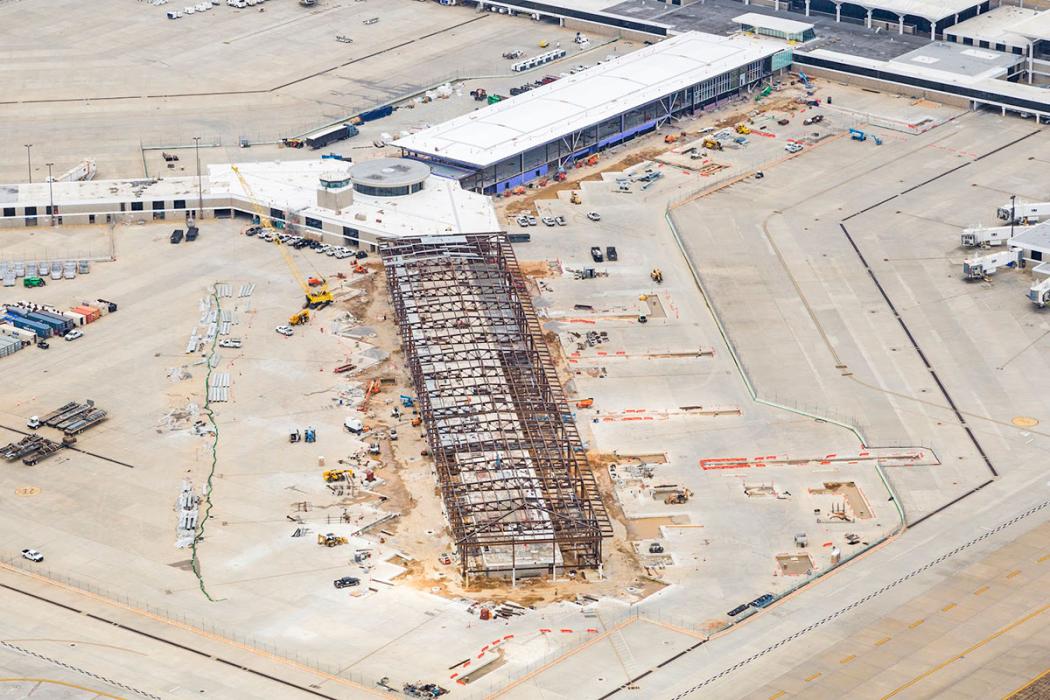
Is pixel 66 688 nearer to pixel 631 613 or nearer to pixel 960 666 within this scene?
pixel 631 613

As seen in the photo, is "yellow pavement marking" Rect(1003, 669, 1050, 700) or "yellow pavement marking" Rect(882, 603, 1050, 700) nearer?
"yellow pavement marking" Rect(1003, 669, 1050, 700)

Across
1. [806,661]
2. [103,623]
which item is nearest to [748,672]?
[806,661]

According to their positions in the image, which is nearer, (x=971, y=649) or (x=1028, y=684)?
(x=1028, y=684)

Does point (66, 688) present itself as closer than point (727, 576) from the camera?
Yes

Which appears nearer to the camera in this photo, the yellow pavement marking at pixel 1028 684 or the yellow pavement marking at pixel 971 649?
the yellow pavement marking at pixel 1028 684

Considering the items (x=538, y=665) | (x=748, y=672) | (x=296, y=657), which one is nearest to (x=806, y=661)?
(x=748, y=672)

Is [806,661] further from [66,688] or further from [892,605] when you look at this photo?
[66,688]

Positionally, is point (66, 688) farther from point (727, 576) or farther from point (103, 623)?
point (727, 576)

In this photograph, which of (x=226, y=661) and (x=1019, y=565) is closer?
(x=226, y=661)
